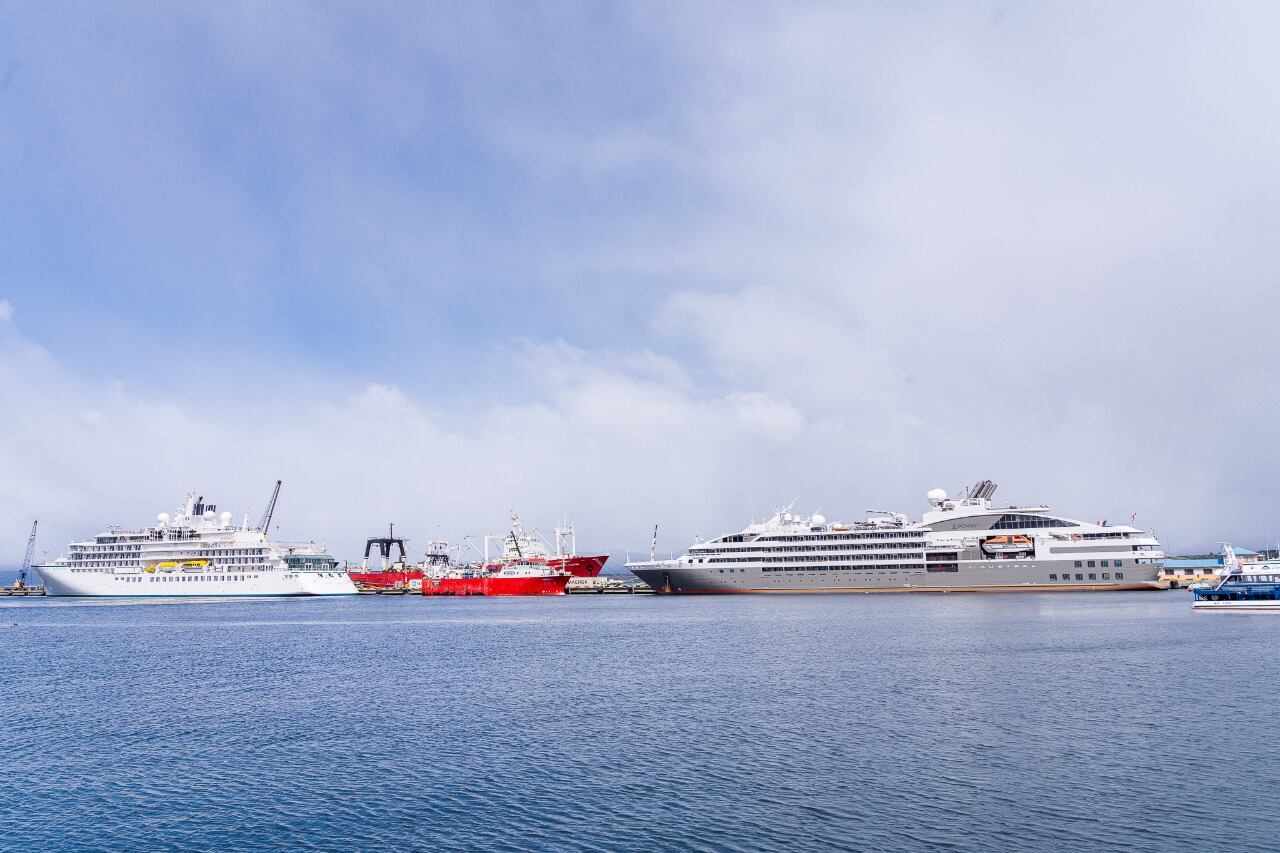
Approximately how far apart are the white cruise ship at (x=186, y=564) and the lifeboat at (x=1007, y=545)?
120 meters

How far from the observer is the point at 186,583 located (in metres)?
154

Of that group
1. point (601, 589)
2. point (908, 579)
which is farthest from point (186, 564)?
point (908, 579)

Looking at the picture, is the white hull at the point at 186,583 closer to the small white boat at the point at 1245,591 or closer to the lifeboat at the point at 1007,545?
the lifeboat at the point at 1007,545

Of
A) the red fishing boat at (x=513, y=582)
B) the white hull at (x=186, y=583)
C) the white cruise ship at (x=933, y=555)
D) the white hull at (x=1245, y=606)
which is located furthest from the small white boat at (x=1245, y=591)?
the white hull at (x=186, y=583)

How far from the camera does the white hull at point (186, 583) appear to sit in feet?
505

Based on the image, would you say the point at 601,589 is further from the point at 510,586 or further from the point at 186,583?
the point at 186,583

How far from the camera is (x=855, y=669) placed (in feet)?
170

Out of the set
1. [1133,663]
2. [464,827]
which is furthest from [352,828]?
[1133,663]

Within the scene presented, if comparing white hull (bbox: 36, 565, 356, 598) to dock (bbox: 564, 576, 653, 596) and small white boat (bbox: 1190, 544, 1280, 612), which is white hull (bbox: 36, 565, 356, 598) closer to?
dock (bbox: 564, 576, 653, 596)

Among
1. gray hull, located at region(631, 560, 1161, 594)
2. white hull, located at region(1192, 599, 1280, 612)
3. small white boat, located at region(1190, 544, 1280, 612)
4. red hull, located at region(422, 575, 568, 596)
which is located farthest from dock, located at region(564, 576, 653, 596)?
white hull, located at region(1192, 599, 1280, 612)

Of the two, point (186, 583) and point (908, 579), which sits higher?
point (908, 579)

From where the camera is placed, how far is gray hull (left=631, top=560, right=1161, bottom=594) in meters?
126

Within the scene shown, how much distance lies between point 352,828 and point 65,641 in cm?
7110

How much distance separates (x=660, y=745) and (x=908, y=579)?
109 meters
